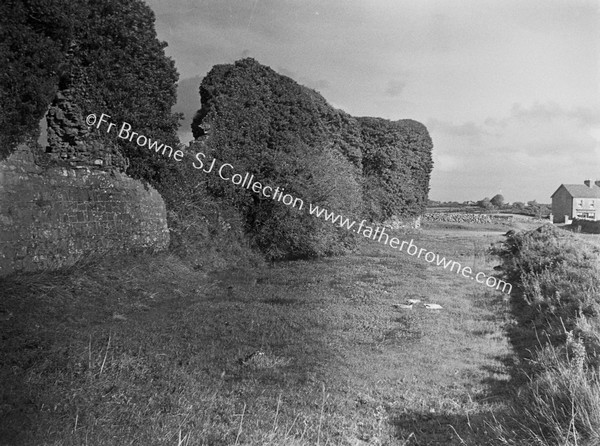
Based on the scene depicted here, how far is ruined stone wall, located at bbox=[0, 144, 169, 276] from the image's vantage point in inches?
312

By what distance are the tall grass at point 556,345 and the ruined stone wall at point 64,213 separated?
749 cm

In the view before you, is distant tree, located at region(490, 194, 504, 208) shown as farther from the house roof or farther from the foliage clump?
the foliage clump

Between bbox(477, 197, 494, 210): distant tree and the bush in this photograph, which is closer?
the bush

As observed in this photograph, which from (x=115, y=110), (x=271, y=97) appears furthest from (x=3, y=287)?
(x=271, y=97)

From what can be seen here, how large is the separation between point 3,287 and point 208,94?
956cm

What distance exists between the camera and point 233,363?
5387 millimetres

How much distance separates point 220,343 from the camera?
6031mm

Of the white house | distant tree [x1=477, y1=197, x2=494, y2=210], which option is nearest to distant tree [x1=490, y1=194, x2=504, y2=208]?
distant tree [x1=477, y1=197, x2=494, y2=210]

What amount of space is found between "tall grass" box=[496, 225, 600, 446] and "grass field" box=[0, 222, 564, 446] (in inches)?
14.4

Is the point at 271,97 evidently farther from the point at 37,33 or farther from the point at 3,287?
the point at 3,287

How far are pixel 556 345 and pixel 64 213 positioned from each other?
336 inches

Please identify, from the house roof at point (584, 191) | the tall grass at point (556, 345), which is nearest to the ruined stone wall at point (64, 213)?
the tall grass at point (556, 345)

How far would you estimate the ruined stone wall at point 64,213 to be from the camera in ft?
26.0

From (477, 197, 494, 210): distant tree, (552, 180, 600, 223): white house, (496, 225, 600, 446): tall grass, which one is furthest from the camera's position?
(477, 197, 494, 210): distant tree
